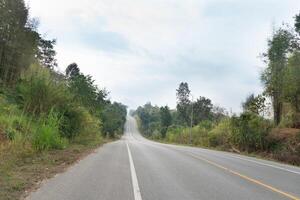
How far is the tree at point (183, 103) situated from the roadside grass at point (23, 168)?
101 meters

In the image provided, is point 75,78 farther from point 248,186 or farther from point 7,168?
point 248,186

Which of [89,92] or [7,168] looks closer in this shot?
[7,168]

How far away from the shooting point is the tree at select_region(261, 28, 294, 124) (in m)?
39.2

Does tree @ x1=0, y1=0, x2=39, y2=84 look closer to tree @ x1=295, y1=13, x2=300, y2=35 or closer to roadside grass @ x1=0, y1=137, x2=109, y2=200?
tree @ x1=295, y1=13, x2=300, y2=35

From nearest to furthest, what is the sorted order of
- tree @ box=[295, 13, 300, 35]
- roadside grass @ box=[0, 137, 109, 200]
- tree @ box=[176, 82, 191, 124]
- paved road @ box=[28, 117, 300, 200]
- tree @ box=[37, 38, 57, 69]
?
paved road @ box=[28, 117, 300, 200] → roadside grass @ box=[0, 137, 109, 200] → tree @ box=[295, 13, 300, 35] → tree @ box=[37, 38, 57, 69] → tree @ box=[176, 82, 191, 124]

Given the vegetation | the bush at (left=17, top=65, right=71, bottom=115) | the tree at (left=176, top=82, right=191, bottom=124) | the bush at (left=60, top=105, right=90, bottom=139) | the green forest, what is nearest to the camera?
the vegetation

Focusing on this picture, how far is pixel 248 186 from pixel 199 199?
2.85 m

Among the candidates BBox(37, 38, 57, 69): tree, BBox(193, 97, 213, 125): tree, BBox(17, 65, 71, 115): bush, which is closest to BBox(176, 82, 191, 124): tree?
BBox(193, 97, 213, 125): tree

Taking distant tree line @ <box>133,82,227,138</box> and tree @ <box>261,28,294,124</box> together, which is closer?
tree @ <box>261,28,294,124</box>

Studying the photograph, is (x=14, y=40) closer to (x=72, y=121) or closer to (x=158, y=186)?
(x=72, y=121)

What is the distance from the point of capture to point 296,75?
107ft

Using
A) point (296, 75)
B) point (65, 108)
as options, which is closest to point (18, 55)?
point (65, 108)

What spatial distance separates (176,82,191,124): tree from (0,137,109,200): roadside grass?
10094 centimetres

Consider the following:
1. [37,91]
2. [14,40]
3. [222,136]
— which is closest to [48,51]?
[14,40]
